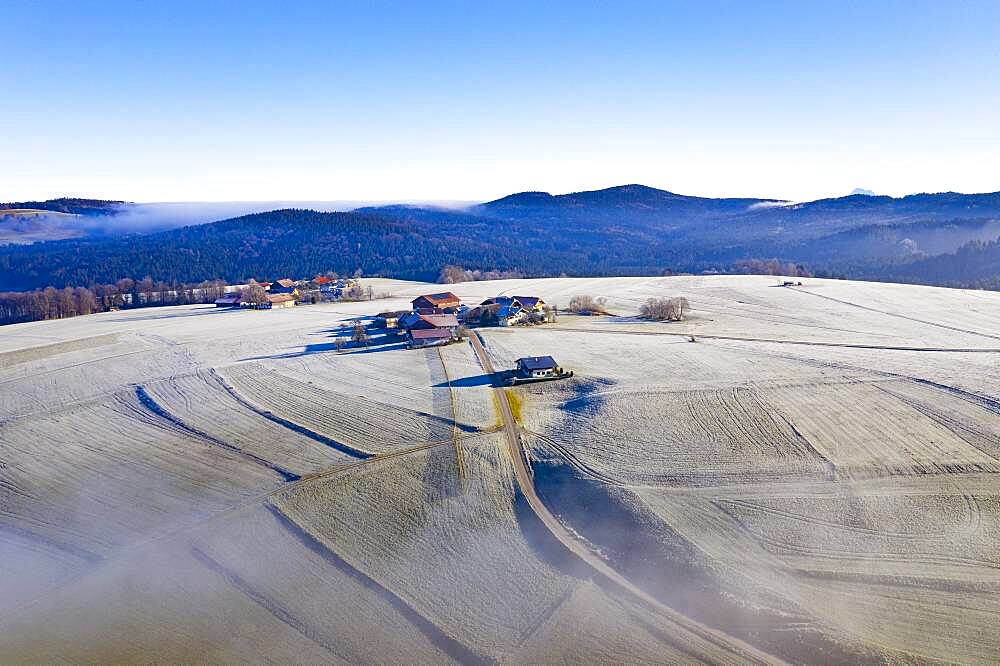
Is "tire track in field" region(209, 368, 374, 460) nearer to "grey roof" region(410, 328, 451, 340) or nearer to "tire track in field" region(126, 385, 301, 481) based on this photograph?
"tire track in field" region(126, 385, 301, 481)

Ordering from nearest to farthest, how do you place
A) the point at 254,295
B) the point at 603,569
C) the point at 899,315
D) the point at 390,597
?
the point at 390,597 → the point at 603,569 → the point at 899,315 → the point at 254,295

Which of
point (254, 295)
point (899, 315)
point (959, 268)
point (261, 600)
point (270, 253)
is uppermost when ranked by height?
point (959, 268)

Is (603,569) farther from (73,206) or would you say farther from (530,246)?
(73,206)

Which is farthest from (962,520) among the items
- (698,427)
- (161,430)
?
(161,430)

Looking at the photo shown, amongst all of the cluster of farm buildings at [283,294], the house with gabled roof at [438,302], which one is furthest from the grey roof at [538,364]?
the cluster of farm buildings at [283,294]

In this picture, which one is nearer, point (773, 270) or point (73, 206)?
point (773, 270)

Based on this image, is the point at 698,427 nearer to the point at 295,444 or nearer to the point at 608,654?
the point at 608,654

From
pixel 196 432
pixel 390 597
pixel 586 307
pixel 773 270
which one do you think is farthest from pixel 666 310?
pixel 773 270
